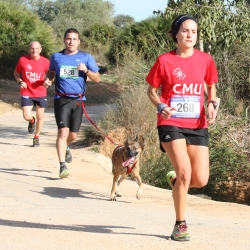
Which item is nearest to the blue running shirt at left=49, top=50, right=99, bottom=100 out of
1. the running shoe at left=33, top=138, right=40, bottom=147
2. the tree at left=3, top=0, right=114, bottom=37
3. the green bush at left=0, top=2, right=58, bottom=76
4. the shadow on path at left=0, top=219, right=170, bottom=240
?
Answer: the running shoe at left=33, top=138, right=40, bottom=147

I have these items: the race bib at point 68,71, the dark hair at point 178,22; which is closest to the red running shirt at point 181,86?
the dark hair at point 178,22

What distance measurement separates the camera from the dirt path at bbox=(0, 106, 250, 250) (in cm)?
618

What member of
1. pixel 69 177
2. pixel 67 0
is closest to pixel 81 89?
pixel 69 177

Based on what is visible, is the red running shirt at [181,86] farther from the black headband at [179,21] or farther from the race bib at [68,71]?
the race bib at [68,71]

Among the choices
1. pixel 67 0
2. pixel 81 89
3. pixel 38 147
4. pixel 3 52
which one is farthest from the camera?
pixel 67 0

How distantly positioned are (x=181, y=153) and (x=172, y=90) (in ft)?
2.05

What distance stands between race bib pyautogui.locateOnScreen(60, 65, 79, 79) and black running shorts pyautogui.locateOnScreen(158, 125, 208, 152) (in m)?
3.95

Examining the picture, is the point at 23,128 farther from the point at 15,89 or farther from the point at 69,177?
the point at 15,89

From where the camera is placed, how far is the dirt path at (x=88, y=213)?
6.18m

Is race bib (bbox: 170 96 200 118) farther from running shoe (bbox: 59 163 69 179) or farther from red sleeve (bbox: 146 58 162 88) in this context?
running shoe (bbox: 59 163 69 179)

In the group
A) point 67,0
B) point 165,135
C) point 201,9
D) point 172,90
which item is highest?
point 67,0

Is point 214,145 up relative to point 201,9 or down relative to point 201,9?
down

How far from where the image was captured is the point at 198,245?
239 inches

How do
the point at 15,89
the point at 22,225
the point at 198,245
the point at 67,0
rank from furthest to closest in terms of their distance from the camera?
the point at 67,0
the point at 15,89
the point at 22,225
the point at 198,245
